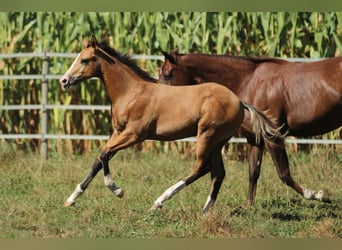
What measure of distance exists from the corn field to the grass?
1.15 meters

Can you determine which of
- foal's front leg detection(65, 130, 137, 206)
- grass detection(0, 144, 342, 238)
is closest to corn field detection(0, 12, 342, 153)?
grass detection(0, 144, 342, 238)

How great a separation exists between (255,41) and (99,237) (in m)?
5.93

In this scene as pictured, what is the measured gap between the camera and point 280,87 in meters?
8.89

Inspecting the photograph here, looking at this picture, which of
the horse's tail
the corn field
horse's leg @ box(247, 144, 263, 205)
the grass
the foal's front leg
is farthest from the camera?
the corn field

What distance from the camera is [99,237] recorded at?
703 cm

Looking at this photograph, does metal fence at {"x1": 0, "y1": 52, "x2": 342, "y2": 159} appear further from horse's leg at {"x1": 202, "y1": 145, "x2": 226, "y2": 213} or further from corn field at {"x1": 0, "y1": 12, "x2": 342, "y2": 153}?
horse's leg at {"x1": 202, "y1": 145, "x2": 226, "y2": 213}

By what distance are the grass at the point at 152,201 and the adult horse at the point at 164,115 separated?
0.98ft

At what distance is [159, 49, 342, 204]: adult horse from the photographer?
8.85 m

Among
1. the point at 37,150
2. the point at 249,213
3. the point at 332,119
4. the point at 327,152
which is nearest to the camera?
the point at 249,213

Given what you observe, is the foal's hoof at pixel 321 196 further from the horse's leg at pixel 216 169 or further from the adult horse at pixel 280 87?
the horse's leg at pixel 216 169

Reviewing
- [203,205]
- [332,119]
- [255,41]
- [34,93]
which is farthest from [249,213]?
[34,93]

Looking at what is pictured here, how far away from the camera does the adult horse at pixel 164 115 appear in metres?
7.91

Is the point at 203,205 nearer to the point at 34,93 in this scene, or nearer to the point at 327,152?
the point at 327,152

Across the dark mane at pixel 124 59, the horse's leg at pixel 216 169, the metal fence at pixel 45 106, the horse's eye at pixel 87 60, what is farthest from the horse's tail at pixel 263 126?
the metal fence at pixel 45 106
